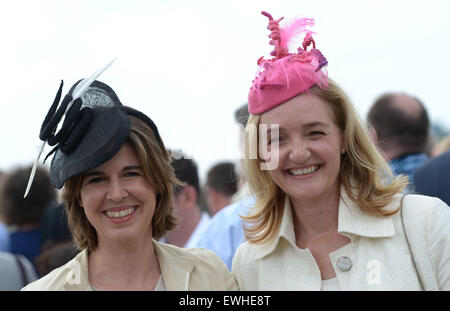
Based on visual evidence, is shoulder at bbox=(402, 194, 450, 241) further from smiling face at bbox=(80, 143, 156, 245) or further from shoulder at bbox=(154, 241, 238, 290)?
smiling face at bbox=(80, 143, 156, 245)

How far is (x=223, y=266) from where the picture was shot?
320cm

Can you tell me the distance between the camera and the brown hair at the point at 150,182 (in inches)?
120

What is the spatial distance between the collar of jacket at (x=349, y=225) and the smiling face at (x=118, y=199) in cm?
65

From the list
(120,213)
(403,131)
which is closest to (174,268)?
(120,213)

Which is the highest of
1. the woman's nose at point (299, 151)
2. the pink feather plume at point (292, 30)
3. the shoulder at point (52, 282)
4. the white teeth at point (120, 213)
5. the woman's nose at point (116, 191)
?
the pink feather plume at point (292, 30)

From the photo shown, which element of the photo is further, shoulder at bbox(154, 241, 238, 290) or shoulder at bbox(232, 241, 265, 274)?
shoulder at bbox(232, 241, 265, 274)

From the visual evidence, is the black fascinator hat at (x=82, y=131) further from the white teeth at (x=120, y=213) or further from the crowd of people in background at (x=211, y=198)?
the crowd of people in background at (x=211, y=198)

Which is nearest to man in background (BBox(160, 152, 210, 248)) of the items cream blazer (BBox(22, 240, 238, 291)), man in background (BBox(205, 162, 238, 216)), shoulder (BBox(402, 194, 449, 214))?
man in background (BBox(205, 162, 238, 216))

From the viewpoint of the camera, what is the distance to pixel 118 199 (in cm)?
295

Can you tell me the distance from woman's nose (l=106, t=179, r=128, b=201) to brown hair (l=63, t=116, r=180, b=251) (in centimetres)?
14

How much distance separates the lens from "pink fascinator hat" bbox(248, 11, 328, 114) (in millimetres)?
3053

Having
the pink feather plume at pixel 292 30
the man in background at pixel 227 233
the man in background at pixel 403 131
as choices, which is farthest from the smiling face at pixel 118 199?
the man in background at pixel 403 131

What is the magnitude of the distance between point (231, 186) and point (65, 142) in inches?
121
